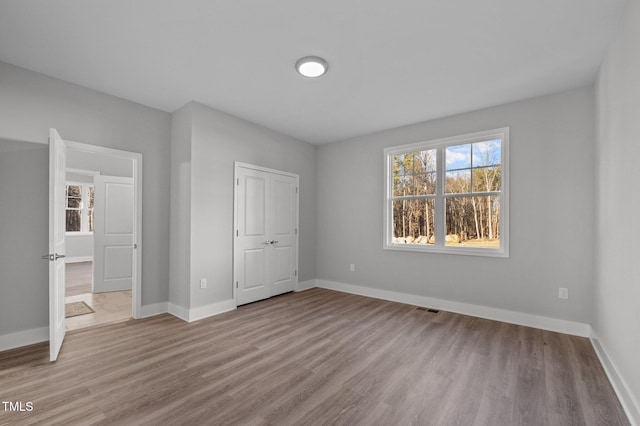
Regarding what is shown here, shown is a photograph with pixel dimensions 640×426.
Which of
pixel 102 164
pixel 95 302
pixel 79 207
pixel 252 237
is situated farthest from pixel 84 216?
pixel 252 237

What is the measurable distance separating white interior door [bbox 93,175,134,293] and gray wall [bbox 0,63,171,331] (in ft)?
4.63

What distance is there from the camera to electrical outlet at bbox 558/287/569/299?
3.28 meters

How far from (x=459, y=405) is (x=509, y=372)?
758 millimetres

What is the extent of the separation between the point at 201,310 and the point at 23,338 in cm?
165

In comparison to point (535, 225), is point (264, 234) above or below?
below

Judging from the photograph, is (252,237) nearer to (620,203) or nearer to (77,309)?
(77,309)

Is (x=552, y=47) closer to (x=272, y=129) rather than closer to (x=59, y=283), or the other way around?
(x=272, y=129)

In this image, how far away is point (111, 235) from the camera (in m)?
5.05

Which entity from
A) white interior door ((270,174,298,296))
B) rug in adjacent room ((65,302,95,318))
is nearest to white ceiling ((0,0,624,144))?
white interior door ((270,174,298,296))

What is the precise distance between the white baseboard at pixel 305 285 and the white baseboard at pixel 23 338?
10.8 ft

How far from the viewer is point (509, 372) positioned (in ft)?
7.94

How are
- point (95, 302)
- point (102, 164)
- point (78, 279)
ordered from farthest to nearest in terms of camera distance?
point (78, 279)
point (102, 164)
point (95, 302)

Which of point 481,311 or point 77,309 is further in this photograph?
point 77,309

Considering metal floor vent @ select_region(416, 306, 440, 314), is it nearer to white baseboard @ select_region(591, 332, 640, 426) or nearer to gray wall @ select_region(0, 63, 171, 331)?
white baseboard @ select_region(591, 332, 640, 426)
